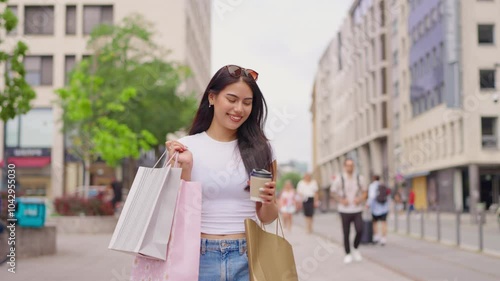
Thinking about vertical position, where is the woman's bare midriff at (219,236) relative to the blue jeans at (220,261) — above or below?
above

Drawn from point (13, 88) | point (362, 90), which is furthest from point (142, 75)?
point (362, 90)

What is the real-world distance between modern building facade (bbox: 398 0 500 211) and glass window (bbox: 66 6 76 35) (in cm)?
2493

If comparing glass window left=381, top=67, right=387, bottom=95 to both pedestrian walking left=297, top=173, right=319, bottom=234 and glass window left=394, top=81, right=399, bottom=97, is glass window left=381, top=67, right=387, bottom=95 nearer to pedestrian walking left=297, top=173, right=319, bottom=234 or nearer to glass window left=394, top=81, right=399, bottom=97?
glass window left=394, top=81, right=399, bottom=97

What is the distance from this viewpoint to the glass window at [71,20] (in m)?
55.4

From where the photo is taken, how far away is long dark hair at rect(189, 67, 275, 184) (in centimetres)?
347

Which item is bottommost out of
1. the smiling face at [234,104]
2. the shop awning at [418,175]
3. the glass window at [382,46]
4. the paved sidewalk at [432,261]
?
the paved sidewalk at [432,261]

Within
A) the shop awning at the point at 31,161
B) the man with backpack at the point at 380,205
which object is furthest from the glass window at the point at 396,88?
the man with backpack at the point at 380,205

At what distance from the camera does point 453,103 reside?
128 feet

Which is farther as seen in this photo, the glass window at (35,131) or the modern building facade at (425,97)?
the glass window at (35,131)

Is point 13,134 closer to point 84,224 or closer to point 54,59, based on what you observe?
point 54,59

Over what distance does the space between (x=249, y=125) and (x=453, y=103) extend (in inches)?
1459

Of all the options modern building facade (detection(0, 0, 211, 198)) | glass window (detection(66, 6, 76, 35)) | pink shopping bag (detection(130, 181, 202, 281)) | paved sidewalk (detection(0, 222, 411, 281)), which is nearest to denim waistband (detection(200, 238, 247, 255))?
pink shopping bag (detection(130, 181, 202, 281))

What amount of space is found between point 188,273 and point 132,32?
37598mm

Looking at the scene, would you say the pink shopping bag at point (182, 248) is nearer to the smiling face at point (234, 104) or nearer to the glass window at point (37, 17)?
the smiling face at point (234, 104)
